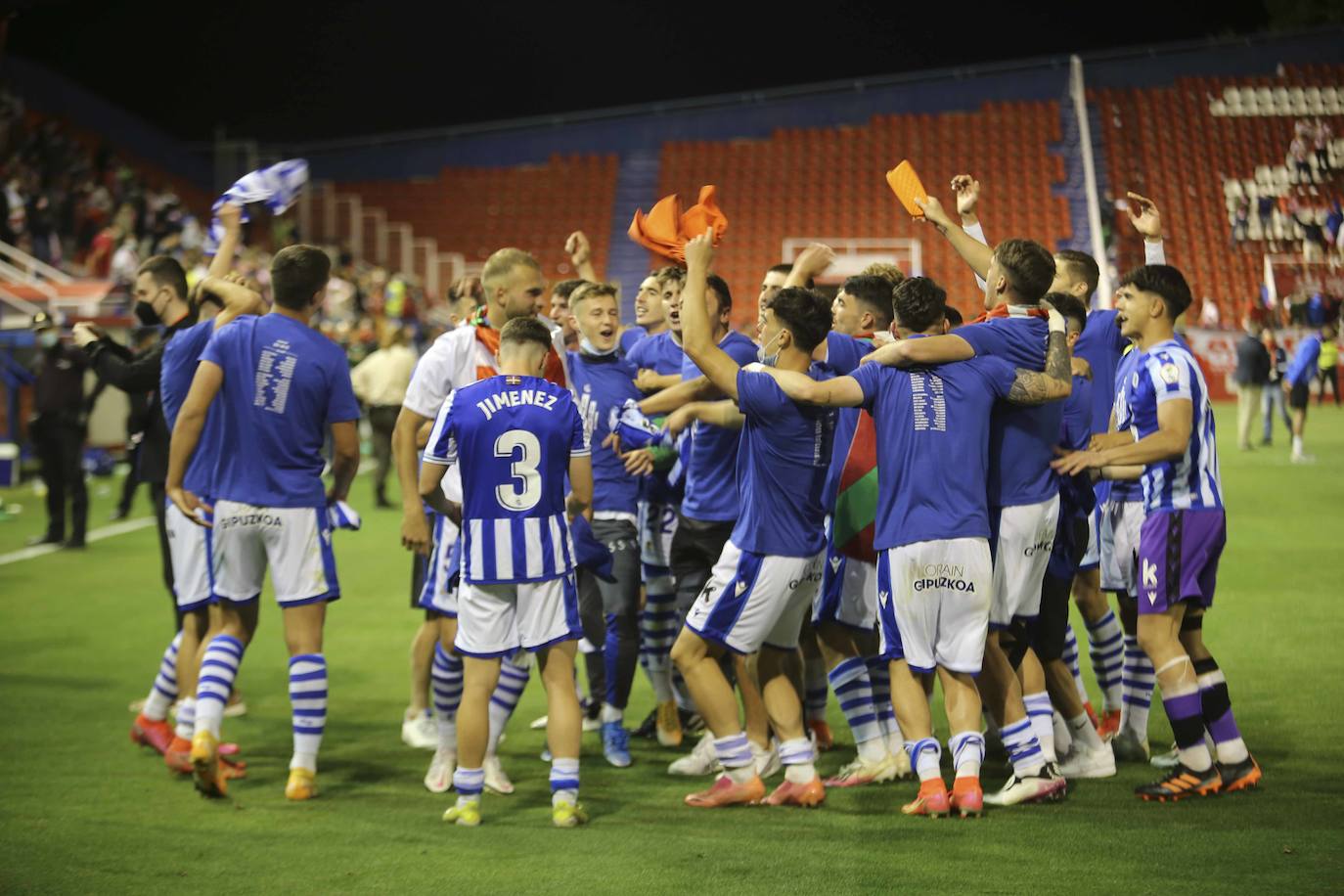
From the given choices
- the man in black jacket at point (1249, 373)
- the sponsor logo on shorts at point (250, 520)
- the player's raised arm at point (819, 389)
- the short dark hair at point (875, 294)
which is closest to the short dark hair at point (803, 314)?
the player's raised arm at point (819, 389)

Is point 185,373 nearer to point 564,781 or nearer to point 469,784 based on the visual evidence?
point 469,784

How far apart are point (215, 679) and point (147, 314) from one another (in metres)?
2.11

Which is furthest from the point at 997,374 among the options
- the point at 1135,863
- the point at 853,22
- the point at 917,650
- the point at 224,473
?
the point at 853,22

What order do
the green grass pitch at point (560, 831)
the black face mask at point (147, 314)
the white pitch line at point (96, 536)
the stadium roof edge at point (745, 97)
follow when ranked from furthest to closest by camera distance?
the stadium roof edge at point (745, 97) → the white pitch line at point (96, 536) → the black face mask at point (147, 314) → the green grass pitch at point (560, 831)

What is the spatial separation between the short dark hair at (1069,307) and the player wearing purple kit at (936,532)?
0.89 meters

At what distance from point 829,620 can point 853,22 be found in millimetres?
20495

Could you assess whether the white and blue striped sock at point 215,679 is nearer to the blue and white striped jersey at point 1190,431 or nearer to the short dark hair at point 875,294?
the short dark hair at point 875,294

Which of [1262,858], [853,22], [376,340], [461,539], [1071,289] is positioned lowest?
[1262,858]

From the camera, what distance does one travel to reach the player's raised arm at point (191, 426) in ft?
17.8

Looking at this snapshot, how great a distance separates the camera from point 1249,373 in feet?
61.3

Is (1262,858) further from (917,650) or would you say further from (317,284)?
(317,284)

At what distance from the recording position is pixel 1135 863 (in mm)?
4379

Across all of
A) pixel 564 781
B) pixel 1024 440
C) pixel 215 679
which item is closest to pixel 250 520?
pixel 215 679

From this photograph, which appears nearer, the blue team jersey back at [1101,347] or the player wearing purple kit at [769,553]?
the player wearing purple kit at [769,553]
